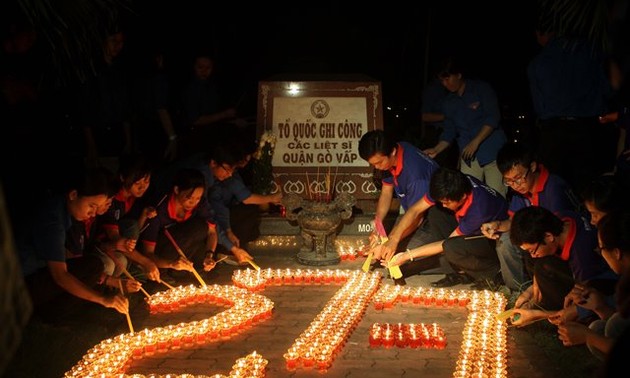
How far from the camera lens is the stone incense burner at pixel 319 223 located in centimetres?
752

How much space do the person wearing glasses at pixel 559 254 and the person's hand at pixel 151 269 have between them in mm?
2959

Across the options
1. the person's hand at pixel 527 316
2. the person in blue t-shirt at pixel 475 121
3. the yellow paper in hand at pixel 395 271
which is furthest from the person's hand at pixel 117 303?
the person in blue t-shirt at pixel 475 121

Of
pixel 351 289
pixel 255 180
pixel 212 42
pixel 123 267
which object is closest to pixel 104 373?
pixel 123 267

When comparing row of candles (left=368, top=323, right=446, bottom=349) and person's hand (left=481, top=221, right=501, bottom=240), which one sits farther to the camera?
person's hand (left=481, top=221, right=501, bottom=240)

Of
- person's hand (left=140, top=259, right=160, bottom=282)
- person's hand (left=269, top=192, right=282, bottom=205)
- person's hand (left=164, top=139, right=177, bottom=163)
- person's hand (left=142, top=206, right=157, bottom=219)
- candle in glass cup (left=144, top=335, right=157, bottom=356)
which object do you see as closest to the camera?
candle in glass cup (left=144, top=335, right=157, bottom=356)

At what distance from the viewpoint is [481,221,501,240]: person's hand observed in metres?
6.13

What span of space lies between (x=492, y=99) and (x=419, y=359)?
3.92 m

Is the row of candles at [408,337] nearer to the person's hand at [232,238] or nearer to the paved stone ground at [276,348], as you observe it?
the paved stone ground at [276,348]

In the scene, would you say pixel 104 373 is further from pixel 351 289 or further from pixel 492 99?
pixel 492 99

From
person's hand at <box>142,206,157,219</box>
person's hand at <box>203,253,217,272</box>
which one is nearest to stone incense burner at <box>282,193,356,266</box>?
person's hand at <box>203,253,217,272</box>

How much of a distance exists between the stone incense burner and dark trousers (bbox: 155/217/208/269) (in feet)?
4.04

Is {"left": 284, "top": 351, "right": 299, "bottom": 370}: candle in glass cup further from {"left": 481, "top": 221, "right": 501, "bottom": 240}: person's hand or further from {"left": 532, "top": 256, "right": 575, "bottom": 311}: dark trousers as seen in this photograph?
{"left": 481, "top": 221, "right": 501, "bottom": 240}: person's hand

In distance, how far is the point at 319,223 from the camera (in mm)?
7516

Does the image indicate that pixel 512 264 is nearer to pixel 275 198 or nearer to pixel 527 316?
pixel 527 316
